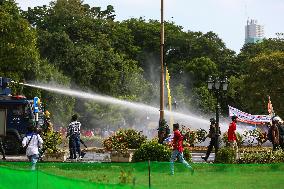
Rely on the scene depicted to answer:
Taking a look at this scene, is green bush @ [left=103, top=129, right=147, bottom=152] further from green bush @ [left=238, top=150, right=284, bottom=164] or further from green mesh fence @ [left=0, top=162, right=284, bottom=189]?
green mesh fence @ [left=0, top=162, right=284, bottom=189]

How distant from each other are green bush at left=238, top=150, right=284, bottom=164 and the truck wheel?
11.1 m

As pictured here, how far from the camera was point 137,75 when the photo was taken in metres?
83.9

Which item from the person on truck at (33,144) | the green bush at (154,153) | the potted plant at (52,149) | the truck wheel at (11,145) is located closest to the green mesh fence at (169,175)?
the person on truck at (33,144)

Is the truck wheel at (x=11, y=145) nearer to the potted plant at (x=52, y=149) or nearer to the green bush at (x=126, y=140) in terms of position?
the green bush at (x=126, y=140)

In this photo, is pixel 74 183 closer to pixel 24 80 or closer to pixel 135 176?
pixel 135 176

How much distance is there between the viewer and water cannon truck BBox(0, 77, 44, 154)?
32.8 metres

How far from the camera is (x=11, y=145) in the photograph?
108ft

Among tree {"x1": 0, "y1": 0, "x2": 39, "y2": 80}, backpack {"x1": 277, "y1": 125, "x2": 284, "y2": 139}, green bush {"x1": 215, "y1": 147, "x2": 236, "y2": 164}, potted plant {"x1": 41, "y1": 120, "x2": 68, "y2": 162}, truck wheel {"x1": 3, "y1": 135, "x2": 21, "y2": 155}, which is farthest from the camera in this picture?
tree {"x1": 0, "y1": 0, "x2": 39, "y2": 80}

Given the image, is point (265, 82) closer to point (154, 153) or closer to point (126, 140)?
point (126, 140)

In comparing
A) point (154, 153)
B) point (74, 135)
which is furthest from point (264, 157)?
point (74, 135)

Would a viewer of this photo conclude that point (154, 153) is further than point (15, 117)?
No

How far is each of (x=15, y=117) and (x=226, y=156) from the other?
38.8 ft

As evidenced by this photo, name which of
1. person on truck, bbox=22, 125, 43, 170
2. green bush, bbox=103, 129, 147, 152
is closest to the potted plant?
green bush, bbox=103, 129, 147, 152

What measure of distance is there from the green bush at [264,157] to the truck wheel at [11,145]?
1115 cm
